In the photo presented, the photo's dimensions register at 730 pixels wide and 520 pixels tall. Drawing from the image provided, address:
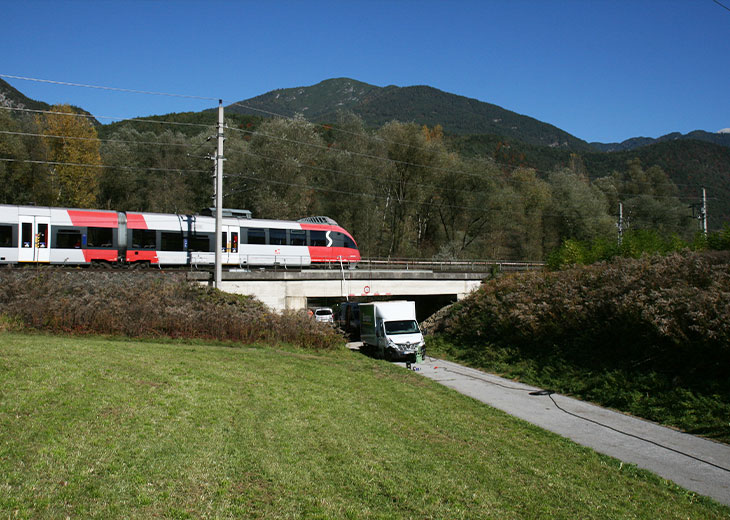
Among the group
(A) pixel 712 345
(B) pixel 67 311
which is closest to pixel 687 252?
(A) pixel 712 345

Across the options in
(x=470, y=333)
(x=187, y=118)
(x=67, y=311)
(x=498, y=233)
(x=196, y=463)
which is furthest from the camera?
(x=187, y=118)

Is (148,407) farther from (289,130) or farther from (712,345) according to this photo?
(289,130)

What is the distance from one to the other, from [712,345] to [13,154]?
169 feet

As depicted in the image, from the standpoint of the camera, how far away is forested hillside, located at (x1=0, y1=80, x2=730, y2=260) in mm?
46469

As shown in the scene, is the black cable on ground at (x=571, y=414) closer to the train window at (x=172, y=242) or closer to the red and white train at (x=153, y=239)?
the red and white train at (x=153, y=239)

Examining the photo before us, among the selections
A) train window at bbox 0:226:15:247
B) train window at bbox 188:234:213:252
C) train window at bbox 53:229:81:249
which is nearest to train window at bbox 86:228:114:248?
train window at bbox 53:229:81:249

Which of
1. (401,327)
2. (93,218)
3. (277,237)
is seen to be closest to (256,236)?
(277,237)

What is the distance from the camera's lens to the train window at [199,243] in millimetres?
27969

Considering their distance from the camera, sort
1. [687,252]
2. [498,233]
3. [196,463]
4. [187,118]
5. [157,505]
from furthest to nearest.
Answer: [187,118] < [498,233] < [687,252] < [196,463] < [157,505]

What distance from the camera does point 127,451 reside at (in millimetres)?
6090

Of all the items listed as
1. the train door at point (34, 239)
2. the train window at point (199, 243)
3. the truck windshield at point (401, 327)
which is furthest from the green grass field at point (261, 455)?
the train window at point (199, 243)

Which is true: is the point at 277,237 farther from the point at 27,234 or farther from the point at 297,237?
the point at 27,234

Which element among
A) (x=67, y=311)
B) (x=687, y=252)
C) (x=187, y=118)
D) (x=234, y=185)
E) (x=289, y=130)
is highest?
(x=187, y=118)

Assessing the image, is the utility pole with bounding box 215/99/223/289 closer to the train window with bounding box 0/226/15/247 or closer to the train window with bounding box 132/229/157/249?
the train window with bounding box 132/229/157/249
